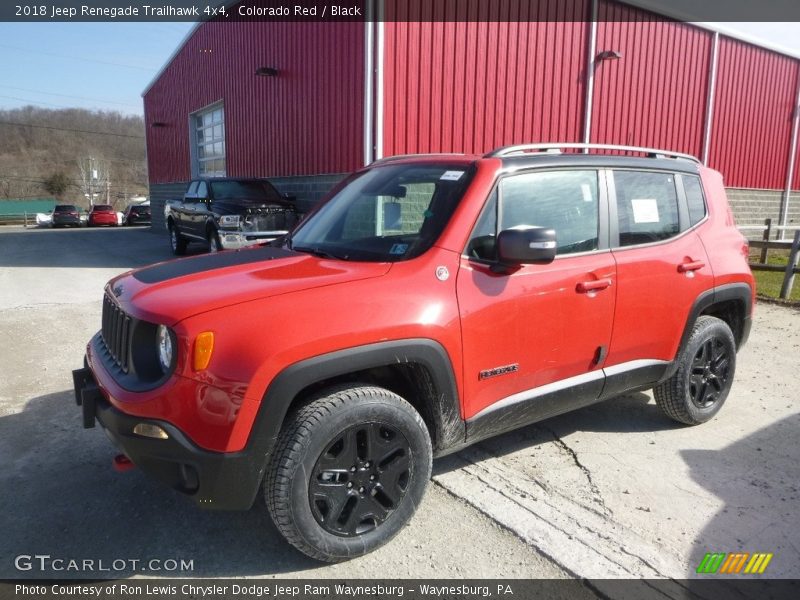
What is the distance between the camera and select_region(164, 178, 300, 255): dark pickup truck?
415 inches

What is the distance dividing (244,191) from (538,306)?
987 cm

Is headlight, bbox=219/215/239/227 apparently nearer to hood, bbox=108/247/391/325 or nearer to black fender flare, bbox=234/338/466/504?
hood, bbox=108/247/391/325

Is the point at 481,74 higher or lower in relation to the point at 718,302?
higher

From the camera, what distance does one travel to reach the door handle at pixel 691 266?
3669mm

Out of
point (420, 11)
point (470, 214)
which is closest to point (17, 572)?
point (470, 214)

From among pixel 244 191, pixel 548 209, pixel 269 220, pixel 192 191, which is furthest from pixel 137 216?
pixel 548 209

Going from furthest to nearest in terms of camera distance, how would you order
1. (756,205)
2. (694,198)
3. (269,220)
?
1. (756,205)
2. (269,220)
3. (694,198)

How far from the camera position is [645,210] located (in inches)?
144

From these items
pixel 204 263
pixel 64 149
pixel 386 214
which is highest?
pixel 64 149

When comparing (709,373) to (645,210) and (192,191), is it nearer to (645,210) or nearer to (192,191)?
(645,210)

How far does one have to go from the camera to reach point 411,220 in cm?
309

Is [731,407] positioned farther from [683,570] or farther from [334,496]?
[334,496]

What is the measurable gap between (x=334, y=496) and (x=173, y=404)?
0.77 metres

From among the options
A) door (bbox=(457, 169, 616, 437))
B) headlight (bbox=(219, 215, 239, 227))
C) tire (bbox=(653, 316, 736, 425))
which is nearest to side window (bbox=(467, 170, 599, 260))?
door (bbox=(457, 169, 616, 437))
